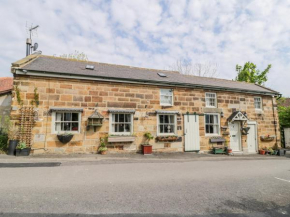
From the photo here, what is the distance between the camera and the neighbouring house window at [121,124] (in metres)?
9.50

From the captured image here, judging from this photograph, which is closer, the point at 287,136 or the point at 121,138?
the point at 121,138

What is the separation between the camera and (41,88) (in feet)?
28.0

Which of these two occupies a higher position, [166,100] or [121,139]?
[166,100]

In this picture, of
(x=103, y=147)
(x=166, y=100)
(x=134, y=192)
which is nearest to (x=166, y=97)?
(x=166, y=100)

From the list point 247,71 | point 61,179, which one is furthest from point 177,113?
point 247,71

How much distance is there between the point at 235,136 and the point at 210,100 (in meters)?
3.23

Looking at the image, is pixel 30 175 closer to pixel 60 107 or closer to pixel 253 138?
pixel 60 107

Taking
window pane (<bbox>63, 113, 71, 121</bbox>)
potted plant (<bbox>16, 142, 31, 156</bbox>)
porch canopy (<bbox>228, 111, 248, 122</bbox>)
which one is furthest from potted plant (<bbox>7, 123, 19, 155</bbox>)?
porch canopy (<bbox>228, 111, 248, 122</bbox>)

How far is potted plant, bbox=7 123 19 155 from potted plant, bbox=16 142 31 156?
0.23m

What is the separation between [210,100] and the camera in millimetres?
12000

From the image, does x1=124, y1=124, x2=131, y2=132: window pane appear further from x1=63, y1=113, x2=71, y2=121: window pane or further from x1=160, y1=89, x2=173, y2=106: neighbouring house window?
x1=63, y1=113, x2=71, y2=121: window pane

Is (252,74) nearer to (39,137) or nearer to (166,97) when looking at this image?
(166,97)

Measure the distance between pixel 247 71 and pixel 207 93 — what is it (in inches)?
547

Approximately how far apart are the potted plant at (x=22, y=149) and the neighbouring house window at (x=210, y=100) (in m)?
10.9
